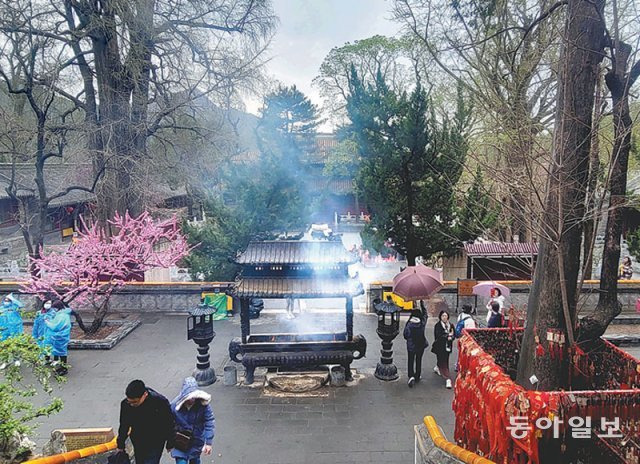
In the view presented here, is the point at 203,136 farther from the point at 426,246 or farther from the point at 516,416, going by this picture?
the point at 516,416

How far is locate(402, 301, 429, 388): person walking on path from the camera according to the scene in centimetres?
853

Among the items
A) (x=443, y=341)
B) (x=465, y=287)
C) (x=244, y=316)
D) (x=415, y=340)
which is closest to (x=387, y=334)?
(x=415, y=340)

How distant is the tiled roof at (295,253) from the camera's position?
890 cm

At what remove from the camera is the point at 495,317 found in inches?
371

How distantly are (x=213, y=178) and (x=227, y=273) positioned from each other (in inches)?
169

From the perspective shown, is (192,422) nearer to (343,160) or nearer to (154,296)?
(154,296)

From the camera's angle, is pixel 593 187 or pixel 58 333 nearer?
pixel 593 187

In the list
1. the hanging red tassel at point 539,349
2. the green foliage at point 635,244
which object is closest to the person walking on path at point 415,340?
the hanging red tassel at point 539,349

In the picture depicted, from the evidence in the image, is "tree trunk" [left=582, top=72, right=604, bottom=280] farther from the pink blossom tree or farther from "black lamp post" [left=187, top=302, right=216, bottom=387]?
the pink blossom tree

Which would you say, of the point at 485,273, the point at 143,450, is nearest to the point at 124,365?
the point at 143,450

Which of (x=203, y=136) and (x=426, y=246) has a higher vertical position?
(x=203, y=136)

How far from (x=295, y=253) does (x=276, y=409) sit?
2941mm

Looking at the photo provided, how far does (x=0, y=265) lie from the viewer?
20734mm

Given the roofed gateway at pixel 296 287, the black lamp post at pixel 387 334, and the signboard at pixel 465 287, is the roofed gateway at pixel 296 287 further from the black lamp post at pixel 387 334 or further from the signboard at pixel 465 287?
the signboard at pixel 465 287
